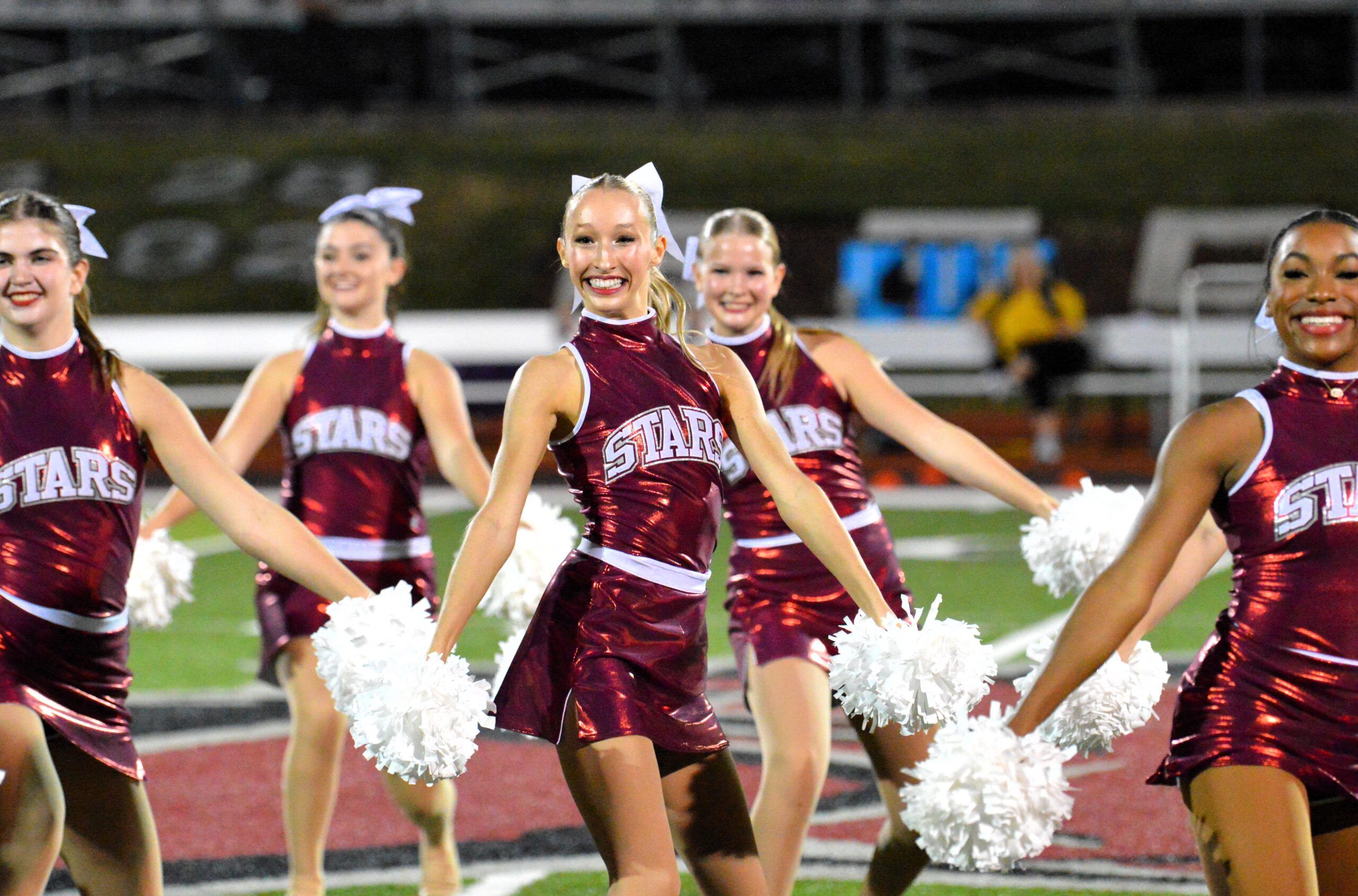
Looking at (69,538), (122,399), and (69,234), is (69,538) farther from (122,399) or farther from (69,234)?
(69,234)

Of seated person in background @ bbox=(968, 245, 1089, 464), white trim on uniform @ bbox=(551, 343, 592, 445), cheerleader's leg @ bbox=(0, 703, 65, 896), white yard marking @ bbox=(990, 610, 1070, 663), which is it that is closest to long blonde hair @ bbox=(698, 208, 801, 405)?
white trim on uniform @ bbox=(551, 343, 592, 445)

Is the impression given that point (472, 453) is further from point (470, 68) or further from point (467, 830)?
point (470, 68)

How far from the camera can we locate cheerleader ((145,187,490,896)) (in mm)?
4348

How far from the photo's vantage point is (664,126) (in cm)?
2067

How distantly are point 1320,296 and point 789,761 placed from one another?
60.1 inches

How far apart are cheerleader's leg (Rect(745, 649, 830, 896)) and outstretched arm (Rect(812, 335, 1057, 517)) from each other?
55cm

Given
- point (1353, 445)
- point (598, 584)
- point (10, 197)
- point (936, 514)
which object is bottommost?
point (936, 514)

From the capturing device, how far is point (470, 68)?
21.7 meters

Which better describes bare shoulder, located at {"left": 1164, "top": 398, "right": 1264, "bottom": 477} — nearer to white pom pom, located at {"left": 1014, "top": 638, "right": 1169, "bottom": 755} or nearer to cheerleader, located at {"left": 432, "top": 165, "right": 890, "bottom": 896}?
white pom pom, located at {"left": 1014, "top": 638, "right": 1169, "bottom": 755}

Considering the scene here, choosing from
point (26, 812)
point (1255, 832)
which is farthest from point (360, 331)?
point (1255, 832)

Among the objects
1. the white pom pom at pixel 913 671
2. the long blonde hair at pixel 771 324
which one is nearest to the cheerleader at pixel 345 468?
the long blonde hair at pixel 771 324

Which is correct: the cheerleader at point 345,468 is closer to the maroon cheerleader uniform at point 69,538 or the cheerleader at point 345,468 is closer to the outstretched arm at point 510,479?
the maroon cheerleader uniform at point 69,538

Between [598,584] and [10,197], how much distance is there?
1390 mm

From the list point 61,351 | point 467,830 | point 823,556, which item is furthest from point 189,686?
point 823,556
